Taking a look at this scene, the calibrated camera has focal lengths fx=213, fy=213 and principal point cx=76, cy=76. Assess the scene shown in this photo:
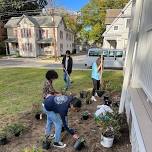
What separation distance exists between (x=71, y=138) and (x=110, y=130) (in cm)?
92

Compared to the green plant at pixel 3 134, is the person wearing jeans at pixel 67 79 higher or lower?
higher

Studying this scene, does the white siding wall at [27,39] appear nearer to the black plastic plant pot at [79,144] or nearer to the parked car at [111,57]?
the parked car at [111,57]

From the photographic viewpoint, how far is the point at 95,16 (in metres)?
44.2

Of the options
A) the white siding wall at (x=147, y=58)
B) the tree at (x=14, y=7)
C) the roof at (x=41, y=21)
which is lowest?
the white siding wall at (x=147, y=58)

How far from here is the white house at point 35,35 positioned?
1389 inches

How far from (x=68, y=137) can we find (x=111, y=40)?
2892 centimetres

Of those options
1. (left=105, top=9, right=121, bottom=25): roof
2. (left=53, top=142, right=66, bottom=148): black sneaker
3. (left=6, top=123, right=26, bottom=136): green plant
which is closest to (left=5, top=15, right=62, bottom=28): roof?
(left=105, top=9, right=121, bottom=25): roof

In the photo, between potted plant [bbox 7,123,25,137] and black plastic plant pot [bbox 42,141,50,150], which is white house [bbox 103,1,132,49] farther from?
black plastic plant pot [bbox 42,141,50,150]

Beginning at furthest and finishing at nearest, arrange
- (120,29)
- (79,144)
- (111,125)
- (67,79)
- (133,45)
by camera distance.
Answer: (120,29) < (67,79) < (133,45) < (111,125) < (79,144)

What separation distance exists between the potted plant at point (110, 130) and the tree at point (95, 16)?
1564 inches

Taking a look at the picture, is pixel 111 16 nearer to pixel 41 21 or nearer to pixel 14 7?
pixel 41 21

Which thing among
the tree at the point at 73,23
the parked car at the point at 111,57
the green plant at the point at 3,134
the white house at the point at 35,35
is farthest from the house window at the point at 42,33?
the green plant at the point at 3,134

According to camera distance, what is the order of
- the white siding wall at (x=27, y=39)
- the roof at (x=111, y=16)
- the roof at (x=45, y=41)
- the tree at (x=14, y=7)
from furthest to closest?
the tree at (x=14, y=7) → the roof at (x=45, y=41) → the roof at (x=111, y=16) → the white siding wall at (x=27, y=39)

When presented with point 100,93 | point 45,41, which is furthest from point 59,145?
point 45,41
